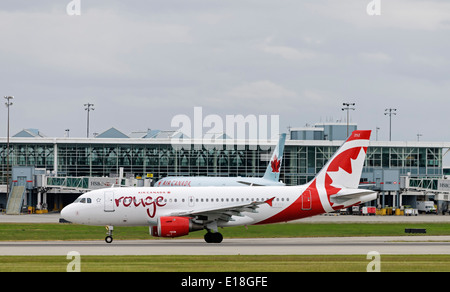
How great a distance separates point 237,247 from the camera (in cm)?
4703

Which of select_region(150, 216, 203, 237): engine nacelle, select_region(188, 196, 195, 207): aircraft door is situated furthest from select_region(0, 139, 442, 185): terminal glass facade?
select_region(150, 216, 203, 237): engine nacelle

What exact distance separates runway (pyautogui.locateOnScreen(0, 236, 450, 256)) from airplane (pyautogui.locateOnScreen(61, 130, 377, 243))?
5.08 ft

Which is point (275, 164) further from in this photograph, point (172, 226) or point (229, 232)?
point (172, 226)

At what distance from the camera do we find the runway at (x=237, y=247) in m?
42.7

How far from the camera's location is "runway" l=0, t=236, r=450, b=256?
1679 inches

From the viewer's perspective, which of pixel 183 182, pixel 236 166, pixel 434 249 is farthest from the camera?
pixel 236 166

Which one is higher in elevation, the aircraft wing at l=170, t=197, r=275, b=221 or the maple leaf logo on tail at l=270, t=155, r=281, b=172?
the maple leaf logo on tail at l=270, t=155, r=281, b=172

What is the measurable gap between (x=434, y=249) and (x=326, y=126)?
11343 cm

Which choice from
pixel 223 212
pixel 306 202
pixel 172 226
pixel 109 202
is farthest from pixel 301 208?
pixel 109 202

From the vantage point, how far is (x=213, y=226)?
51.8 metres

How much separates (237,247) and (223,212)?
4.49 meters

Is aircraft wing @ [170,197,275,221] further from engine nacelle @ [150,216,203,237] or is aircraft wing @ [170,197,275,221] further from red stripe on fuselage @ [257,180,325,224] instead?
red stripe on fuselage @ [257,180,325,224]
